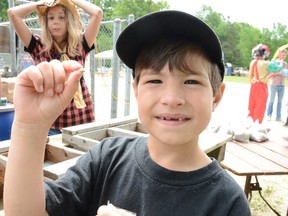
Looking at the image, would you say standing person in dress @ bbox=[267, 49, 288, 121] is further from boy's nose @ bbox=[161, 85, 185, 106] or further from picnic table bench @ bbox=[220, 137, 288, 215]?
boy's nose @ bbox=[161, 85, 185, 106]

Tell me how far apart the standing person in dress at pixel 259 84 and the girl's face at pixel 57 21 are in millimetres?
7044

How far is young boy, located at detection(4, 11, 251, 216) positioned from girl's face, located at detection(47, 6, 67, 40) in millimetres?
1826

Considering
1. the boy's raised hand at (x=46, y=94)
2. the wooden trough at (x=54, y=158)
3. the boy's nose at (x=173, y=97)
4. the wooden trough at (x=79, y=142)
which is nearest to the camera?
the boy's raised hand at (x=46, y=94)

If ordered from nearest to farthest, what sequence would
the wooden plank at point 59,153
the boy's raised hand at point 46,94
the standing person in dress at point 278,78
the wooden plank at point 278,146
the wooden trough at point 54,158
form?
the boy's raised hand at point 46,94, the wooden trough at point 54,158, the wooden plank at point 59,153, the wooden plank at point 278,146, the standing person in dress at point 278,78

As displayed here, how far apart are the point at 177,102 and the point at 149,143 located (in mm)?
297

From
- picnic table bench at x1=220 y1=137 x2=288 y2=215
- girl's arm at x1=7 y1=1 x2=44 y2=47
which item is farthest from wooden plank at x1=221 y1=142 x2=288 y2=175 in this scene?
girl's arm at x1=7 y1=1 x2=44 y2=47

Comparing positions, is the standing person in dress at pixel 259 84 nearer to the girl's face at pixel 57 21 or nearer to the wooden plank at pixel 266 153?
the wooden plank at pixel 266 153

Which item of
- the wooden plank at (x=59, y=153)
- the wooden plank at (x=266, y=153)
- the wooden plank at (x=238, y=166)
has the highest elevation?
the wooden plank at (x=59, y=153)

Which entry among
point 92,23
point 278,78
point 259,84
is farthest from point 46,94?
point 278,78

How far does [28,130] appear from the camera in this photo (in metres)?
0.93

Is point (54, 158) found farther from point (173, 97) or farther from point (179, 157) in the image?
point (173, 97)

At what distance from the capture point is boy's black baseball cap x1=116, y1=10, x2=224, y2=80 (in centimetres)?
109

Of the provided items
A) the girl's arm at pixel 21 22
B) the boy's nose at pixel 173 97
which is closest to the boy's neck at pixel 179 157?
the boy's nose at pixel 173 97

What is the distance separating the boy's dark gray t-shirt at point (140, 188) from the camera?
3.36 feet
